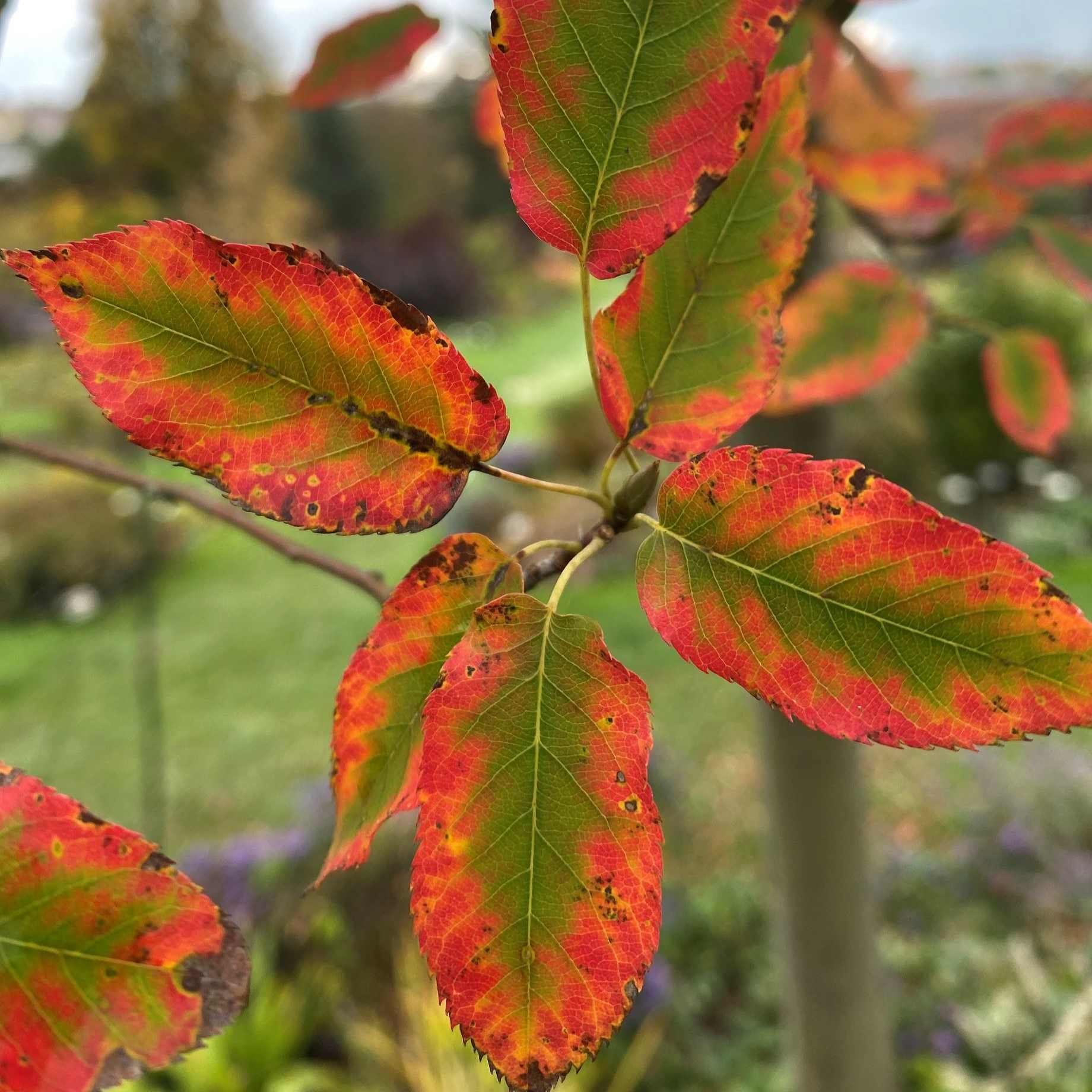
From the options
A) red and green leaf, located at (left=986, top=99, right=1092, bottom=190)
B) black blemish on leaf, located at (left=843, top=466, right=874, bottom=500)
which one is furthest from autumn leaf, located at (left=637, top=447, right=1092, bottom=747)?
red and green leaf, located at (left=986, top=99, right=1092, bottom=190)

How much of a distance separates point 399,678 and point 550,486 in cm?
7

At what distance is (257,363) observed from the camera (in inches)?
9.6

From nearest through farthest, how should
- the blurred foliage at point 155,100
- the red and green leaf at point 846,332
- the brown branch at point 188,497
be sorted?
the brown branch at point 188,497
the red and green leaf at point 846,332
the blurred foliage at point 155,100

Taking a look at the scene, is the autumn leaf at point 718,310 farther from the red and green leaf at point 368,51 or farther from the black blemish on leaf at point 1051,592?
the red and green leaf at point 368,51

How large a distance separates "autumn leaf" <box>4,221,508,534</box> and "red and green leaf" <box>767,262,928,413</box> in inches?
14.0

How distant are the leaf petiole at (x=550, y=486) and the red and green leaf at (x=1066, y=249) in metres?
0.56

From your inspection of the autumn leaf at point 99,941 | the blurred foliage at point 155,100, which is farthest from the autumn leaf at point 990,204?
the blurred foliage at point 155,100

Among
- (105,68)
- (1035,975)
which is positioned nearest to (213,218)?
(105,68)

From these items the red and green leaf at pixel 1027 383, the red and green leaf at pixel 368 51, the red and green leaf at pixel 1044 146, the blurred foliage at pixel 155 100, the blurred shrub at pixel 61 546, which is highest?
the red and green leaf at pixel 368 51

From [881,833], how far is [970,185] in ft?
8.68

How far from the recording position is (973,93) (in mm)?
11016

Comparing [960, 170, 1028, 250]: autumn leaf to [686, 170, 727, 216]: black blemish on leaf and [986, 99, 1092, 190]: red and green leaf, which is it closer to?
[986, 99, 1092, 190]: red and green leaf

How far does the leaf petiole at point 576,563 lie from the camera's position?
26 cm

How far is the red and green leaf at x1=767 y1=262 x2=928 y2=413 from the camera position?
565 millimetres
